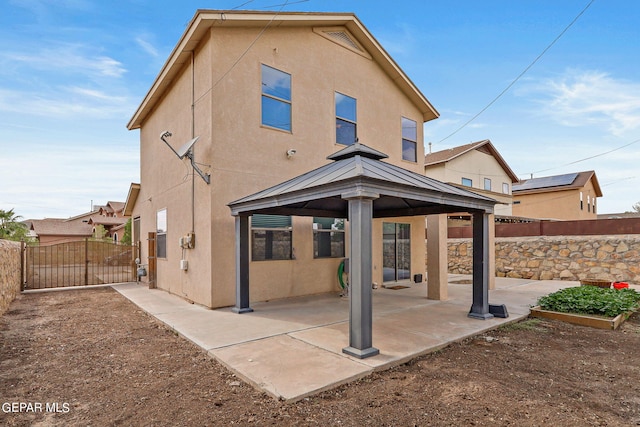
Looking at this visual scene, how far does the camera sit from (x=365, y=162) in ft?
18.9

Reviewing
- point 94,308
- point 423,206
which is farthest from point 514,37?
point 94,308

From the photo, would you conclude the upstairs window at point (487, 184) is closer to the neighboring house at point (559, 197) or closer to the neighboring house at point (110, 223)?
the neighboring house at point (559, 197)

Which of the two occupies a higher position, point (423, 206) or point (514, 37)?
point (514, 37)

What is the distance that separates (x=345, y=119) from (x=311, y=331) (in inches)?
267

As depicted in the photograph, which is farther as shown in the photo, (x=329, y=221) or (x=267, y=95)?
(x=329, y=221)

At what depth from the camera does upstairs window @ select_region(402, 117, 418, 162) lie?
41.5 ft

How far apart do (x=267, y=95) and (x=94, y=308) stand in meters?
6.74

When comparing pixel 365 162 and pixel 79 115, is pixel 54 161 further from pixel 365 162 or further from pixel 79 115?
pixel 365 162

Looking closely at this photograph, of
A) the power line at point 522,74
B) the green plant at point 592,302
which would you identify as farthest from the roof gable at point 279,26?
the green plant at point 592,302

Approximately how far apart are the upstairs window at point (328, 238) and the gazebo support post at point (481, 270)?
13.2 feet

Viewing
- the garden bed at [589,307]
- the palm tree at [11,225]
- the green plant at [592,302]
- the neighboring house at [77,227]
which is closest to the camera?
the garden bed at [589,307]

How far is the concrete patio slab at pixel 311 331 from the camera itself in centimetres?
430

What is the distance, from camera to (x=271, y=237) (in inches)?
356

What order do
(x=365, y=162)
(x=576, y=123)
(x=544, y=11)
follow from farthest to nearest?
1. (x=576, y=123)
2. (x=544, y=11)
3. (x=365, y=162)
